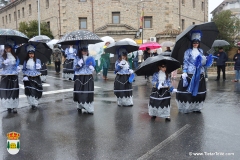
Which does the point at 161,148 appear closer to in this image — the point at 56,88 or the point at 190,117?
the point at 190,117

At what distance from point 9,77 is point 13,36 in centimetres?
114

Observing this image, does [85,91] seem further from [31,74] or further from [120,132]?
[120,132]

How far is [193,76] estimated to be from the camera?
7570 millimetres

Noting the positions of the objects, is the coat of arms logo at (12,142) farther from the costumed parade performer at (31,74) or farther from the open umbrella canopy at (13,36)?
the costumed parade performer at (31,74)

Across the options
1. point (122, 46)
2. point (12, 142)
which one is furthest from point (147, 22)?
point (12, 142)

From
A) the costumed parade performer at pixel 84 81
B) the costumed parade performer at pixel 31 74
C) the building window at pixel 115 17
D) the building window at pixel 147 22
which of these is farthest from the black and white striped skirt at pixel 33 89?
the building window at pixel 147 22

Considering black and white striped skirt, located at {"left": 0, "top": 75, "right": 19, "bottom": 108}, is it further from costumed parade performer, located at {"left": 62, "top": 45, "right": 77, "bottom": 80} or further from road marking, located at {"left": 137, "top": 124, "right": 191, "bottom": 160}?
costumed parade performer, located at {"left": 62, "top": 45, "right": 77, "bottom": 80}

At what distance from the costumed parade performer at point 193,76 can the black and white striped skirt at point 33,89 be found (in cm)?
412

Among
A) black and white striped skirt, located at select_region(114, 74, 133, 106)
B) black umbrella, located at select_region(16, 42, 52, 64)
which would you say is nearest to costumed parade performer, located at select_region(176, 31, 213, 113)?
black and white striped skirt, located at select_region(114, 74, 133, 106)

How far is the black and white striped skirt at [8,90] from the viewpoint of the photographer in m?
8.08

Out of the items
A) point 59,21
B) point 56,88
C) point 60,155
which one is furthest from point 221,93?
point 59,21

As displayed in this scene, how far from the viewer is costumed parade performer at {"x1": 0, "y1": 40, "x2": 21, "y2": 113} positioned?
802cm

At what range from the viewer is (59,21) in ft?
102

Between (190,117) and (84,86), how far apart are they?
291cm
